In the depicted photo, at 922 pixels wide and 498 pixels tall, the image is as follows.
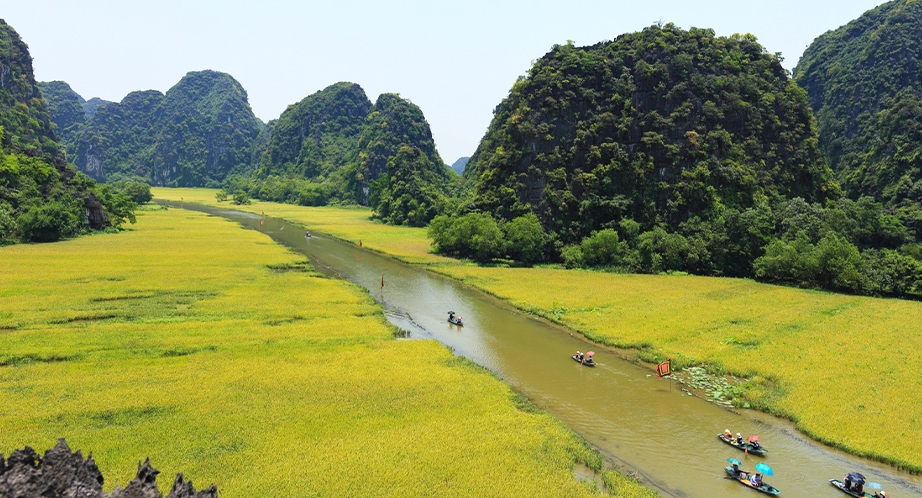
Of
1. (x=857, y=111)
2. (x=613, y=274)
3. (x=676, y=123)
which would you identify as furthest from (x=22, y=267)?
(x=857, y=111)

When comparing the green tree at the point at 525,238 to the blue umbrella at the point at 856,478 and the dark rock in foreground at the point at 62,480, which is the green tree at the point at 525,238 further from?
the dark rock in foreground at the point at 62,480

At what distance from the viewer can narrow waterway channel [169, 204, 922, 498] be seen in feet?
49.9

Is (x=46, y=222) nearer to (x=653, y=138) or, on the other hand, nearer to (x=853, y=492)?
(x=853, y=492)

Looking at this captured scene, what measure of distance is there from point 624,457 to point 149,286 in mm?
35492

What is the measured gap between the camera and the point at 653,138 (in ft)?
200

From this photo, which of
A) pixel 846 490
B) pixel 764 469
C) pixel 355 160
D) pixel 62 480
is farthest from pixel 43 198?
pixel 355 160

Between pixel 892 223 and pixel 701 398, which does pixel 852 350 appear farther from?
pixel 892 223

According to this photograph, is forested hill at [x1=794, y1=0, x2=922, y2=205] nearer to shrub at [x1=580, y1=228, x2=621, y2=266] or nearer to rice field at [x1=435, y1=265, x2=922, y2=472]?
rice field at [x1=435, y1=265, x2=922, y2=472]

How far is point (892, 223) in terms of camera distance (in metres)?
51.8

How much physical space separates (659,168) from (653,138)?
382 cm

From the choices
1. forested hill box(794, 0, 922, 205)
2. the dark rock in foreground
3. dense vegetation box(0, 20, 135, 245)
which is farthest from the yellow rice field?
forested hill box(794, 0, 922, 205)

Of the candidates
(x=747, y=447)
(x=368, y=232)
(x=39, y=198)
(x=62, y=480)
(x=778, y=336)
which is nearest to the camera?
(x=62, y=480)

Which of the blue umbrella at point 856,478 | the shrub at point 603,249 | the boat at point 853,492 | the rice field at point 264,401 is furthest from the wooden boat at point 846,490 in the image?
the shrub at point 603,249

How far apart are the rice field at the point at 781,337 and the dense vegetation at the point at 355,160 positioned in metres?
53.9
